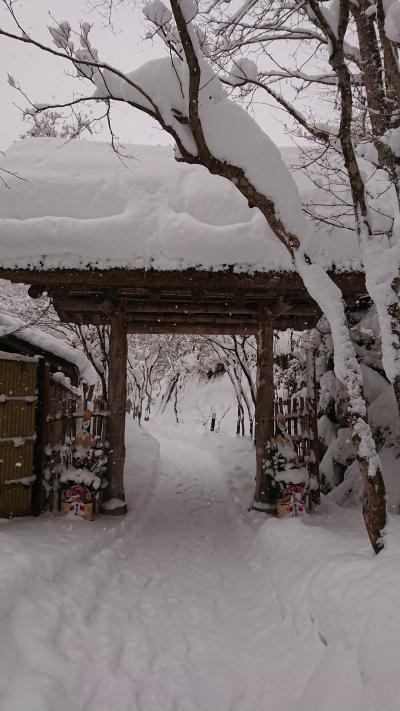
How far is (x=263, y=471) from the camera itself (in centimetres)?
732

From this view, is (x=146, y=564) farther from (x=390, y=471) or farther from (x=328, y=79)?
(x=328, y=79)

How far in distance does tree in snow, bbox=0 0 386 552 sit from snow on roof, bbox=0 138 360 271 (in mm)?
1714

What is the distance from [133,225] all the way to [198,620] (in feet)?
15.5

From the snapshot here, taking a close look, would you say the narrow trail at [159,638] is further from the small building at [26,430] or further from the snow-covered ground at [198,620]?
the small building at [26,430]

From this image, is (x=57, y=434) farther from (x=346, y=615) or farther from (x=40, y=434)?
(x=346, y=615)

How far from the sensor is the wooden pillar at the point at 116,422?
7254mm

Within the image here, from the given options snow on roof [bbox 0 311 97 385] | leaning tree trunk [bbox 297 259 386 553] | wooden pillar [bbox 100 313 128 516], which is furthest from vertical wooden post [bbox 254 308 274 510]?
snow on roof [bbox 0 311 97 385]

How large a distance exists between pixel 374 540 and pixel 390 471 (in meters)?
3.64

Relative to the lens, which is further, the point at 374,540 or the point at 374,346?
the point at 374,346

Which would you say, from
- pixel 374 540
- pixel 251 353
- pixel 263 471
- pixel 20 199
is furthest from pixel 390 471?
pixel 251 353

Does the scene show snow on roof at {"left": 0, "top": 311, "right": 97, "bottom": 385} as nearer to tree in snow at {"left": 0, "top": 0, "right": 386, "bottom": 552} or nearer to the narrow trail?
the narrow trail

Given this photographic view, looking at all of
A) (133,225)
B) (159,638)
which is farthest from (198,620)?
(133,225)

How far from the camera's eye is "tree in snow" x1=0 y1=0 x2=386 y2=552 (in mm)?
3443

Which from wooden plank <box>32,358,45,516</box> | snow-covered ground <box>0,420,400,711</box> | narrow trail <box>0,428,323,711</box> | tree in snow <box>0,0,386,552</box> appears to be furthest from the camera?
wooden plank <box>32,358,45,516</box>
